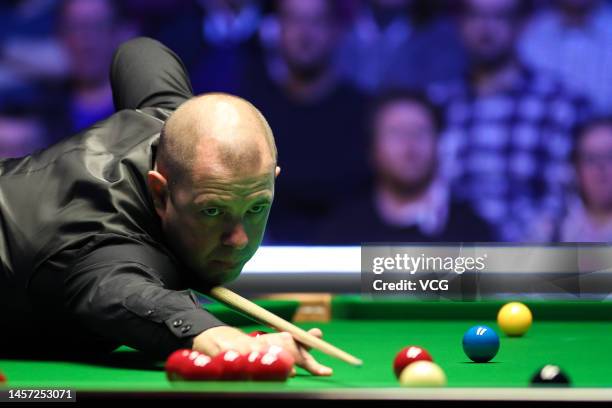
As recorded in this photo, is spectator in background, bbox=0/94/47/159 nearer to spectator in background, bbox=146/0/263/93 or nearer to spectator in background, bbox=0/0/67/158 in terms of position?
spectator in background, bbox=0/0/67/158

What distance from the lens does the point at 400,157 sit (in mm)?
8828

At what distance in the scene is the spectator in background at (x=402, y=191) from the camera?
8711 mm

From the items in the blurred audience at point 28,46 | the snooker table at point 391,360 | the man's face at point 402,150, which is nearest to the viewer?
the snooker table at point 391,360

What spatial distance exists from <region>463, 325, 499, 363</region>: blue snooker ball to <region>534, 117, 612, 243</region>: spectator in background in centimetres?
564

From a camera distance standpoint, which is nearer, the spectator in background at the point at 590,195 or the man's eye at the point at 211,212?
the man's eye at the point at 211,212

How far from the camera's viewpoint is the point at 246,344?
253cm

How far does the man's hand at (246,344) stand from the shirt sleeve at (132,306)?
0.17 ft

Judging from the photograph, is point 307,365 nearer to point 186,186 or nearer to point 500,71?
point 186,186

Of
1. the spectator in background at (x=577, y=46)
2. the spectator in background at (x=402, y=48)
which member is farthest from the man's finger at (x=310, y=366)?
the spectator in background at (x=577, y=46)

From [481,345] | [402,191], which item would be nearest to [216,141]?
[481,345]

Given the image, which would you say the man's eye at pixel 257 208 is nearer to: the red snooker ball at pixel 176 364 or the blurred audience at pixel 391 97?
the red snooker ball at pixel 176 364

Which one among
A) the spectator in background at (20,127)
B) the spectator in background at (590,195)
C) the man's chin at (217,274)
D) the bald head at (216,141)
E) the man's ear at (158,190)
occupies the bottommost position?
the man's chin at (217,274)

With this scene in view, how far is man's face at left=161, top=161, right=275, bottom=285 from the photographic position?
9.53 ft

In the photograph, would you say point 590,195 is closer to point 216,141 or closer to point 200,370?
point 216,141
